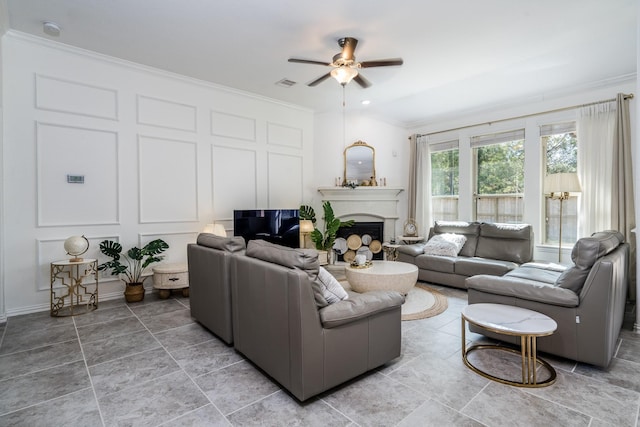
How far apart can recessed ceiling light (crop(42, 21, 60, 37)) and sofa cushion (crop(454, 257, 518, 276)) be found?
5538mm

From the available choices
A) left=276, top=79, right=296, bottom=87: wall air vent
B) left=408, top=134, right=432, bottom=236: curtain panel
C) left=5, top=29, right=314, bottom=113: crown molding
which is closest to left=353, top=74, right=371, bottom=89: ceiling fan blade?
left=276, top=79, right=296, bottom=87: wall air vent

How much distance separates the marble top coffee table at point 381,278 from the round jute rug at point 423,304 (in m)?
0.22

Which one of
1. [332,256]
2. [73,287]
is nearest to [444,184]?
[332,256]

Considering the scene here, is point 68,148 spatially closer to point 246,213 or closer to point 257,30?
point 246,213

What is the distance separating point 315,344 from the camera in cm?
187

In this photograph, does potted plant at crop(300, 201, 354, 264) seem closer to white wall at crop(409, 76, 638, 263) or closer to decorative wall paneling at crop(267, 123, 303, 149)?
decorative wall paneling at crop(267, 123, 303, 149)

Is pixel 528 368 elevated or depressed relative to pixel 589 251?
depressed

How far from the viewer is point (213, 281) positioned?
2.84m

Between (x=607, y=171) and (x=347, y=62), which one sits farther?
(x=607, y=171)

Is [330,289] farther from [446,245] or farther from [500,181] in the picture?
[500,181]

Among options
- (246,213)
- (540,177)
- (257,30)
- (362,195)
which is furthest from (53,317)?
(540,177)

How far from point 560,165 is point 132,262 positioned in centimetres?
634

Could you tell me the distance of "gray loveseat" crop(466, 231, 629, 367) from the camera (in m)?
2.23

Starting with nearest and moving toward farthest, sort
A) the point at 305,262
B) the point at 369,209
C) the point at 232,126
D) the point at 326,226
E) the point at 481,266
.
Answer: the point at 305,262
the point at 481,266
the point at 232,126
the point at 326,226
the point at 369,209
